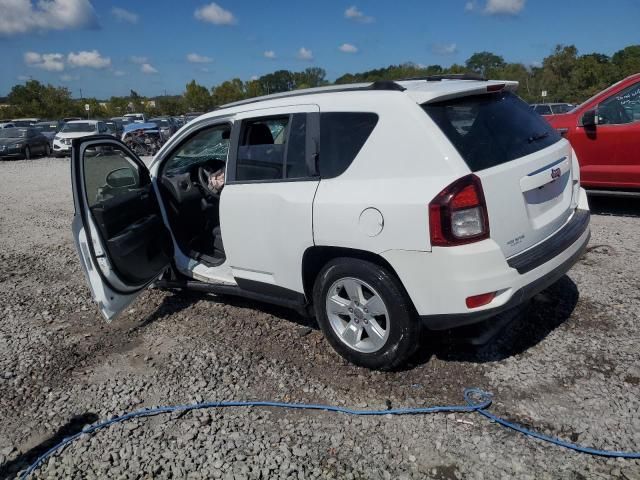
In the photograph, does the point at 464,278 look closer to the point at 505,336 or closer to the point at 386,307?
the point at 386,307

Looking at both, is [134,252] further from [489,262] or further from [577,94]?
[577,94]

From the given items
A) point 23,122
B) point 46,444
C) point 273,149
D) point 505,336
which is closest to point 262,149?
point 273,149

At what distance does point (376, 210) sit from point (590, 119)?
494 cm

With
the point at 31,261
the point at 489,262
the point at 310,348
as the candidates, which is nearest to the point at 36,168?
the point at 31,261

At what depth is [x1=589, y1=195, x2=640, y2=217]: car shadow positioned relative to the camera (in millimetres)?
7031

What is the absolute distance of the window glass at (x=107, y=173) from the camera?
13.5 ft

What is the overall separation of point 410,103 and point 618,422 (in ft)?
6.99

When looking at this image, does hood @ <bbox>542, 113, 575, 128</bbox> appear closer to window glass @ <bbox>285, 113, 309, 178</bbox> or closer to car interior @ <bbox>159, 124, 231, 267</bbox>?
car interior @ <bbox>159, 124, 231, 267</bbox>

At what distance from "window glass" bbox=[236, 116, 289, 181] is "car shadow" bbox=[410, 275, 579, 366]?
5.45 ft

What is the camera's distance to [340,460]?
2764 millimetres

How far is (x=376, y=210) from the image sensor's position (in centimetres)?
311

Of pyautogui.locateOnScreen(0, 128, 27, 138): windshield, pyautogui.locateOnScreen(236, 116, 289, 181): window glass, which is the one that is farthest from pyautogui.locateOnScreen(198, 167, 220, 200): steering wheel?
pyautogui.locateOnScreen(0, 128, 27, 138): windshield

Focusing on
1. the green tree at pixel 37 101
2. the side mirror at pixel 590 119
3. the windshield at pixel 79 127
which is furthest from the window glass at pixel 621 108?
the green tree at pixel 37 101

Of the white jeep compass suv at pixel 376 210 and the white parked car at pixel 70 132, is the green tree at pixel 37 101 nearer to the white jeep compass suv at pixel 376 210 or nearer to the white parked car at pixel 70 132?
the white parked car at pixel 70 132
